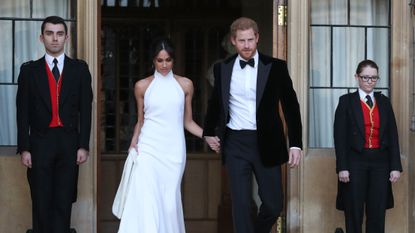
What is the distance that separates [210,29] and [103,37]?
4.18 feet

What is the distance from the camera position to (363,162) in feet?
24.1

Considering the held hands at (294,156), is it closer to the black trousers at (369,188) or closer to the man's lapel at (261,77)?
the man's lapel at (261,77)

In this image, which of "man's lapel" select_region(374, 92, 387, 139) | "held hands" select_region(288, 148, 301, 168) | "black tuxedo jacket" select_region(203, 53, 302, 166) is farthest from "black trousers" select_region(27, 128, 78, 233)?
"man's lapel" select_region(374, 92, 387, 139)

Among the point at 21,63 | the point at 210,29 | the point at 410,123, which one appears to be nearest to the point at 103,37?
the point at 210,29

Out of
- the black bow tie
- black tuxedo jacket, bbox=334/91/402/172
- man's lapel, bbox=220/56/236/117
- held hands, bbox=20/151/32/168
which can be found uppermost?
the black bow tie

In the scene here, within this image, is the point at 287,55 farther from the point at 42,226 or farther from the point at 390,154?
the point at 42,226

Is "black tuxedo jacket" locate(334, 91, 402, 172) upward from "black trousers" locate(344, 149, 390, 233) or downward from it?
upward

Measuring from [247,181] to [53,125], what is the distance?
165 centimetres

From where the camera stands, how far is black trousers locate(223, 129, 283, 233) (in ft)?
21.2

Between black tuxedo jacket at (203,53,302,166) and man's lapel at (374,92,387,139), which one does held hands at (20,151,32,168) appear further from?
man's lapel at (374,92,387,139)

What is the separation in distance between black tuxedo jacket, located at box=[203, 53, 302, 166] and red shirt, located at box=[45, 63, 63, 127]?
1.31 m

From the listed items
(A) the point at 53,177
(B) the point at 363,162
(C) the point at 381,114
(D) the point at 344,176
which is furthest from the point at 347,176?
(A) the point at 53,177

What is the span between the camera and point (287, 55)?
26.0ft

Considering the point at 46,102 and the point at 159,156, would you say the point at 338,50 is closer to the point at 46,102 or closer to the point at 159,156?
the point at 159,156
